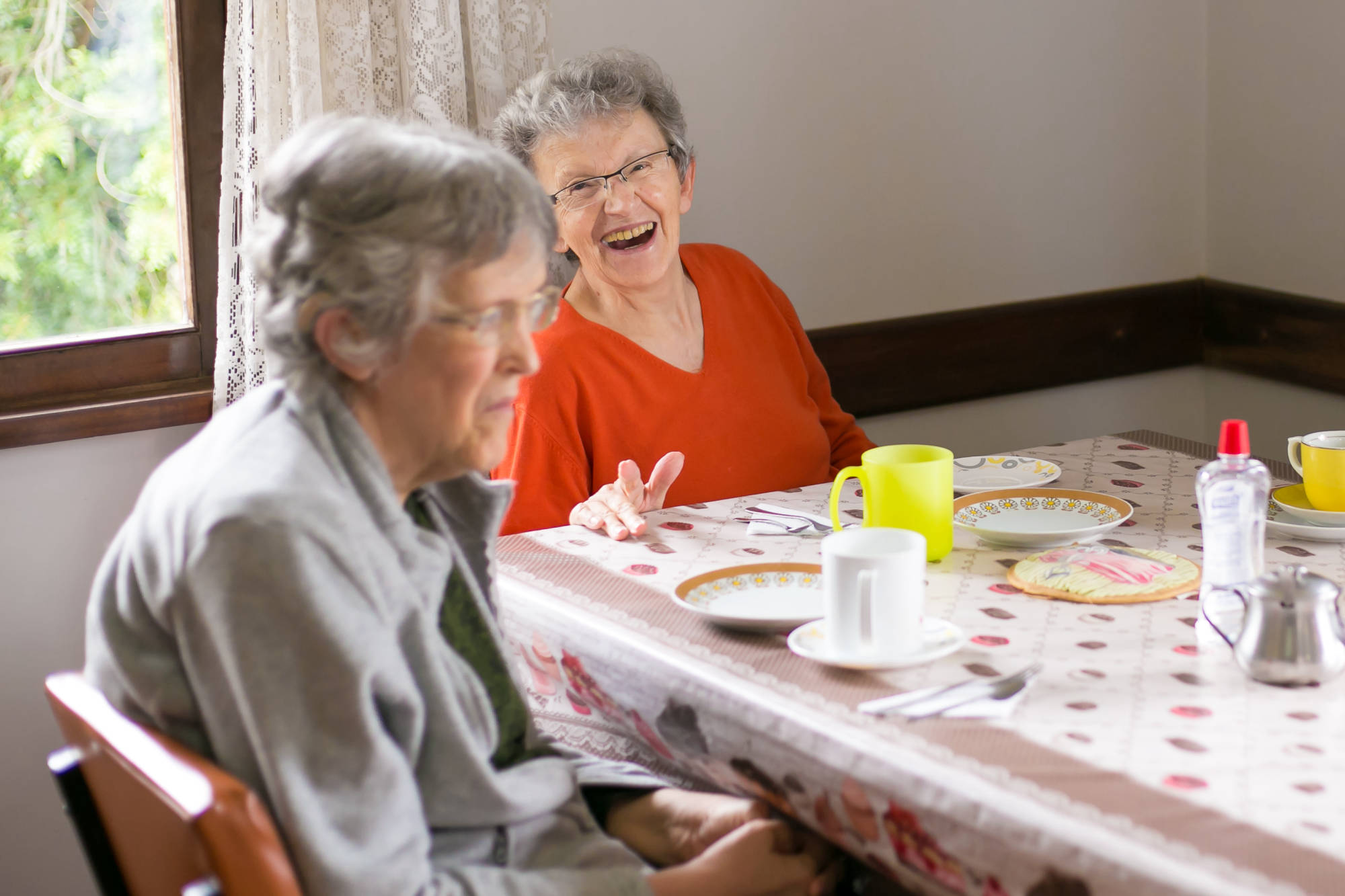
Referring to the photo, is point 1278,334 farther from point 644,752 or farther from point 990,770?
point 990,770

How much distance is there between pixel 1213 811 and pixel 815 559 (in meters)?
0.63

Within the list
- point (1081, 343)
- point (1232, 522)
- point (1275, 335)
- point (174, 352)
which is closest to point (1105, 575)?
point (1232, 522)

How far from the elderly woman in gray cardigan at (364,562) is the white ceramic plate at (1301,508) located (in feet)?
2.36

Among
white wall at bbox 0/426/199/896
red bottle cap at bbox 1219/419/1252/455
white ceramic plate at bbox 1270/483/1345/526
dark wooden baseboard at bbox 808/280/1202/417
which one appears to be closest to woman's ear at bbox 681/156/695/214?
dark wooden baseboard at bbox 808/280/1202/417

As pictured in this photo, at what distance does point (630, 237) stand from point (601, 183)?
0.09m

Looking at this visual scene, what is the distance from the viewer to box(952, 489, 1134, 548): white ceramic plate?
1.46m

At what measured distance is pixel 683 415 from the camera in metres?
2.04

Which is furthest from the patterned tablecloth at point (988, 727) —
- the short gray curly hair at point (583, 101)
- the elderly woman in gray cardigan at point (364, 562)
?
the short gray curly hair at point (583, 101)

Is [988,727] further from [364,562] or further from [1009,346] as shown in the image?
[1009,346]

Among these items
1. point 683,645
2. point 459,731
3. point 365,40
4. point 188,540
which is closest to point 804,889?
point 683,645

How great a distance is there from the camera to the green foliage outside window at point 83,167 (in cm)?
206

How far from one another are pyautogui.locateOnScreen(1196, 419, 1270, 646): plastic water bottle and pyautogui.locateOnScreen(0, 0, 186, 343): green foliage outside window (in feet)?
5.53

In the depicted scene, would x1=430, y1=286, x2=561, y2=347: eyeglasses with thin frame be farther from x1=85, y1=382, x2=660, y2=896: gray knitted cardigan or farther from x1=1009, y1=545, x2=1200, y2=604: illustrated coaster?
x1=1009, y1=545, x2=1200, y2=604: illustrated coaster

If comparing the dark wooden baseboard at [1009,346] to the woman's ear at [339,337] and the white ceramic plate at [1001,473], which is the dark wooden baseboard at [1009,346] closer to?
the white ceramic plate at [1001,473]
